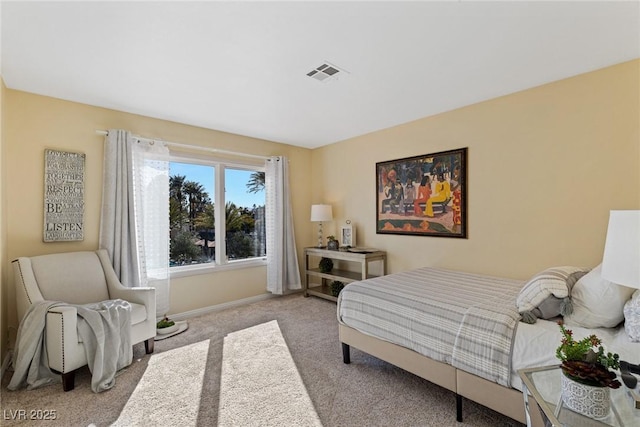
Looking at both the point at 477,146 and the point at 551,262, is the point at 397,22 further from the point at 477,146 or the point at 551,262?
the point at 551,262

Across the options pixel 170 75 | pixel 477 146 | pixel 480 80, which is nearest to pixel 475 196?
pixel 477 146

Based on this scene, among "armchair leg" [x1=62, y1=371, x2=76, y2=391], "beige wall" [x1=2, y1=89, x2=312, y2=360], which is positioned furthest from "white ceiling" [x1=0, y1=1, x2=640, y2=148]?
"armchair leg" [x1=62, y1=371, x2=76, y2=391]

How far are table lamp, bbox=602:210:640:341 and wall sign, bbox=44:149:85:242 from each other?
158 inches

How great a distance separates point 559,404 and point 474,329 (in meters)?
0.65

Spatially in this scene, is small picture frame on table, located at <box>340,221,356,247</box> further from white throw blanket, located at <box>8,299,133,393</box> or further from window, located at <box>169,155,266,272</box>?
white throw blanket, located at <box>8,299,133,393</box>

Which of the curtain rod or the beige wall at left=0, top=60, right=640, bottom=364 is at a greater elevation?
the curtain rod

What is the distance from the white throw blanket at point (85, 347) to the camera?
2145 mm

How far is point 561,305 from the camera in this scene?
5.67 ft

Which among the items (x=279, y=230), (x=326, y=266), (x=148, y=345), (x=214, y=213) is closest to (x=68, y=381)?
(x=148, y=345)

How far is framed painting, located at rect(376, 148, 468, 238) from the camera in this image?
10.7 feet

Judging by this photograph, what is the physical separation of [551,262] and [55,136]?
487cm

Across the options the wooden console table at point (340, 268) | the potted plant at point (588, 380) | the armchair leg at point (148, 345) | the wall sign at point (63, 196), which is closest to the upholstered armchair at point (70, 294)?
the armchair leg at point (148, 345)

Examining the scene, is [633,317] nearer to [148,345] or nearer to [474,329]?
[474,329]

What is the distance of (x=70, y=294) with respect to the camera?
104 inches
